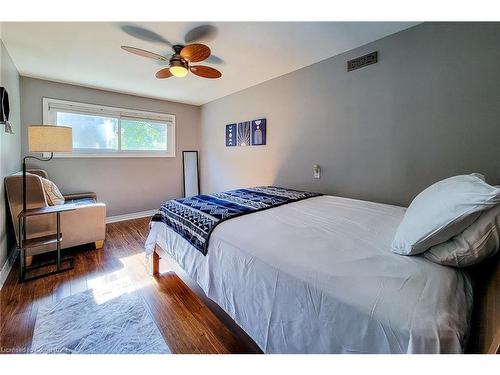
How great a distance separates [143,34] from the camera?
2.00 m

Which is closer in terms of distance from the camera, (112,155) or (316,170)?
(316,170)

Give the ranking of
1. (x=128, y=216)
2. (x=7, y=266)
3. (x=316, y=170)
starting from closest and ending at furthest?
(x=7, y=266) → (x=316, y=170) → (x=128, y=216)

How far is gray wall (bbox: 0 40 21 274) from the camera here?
6.86ft

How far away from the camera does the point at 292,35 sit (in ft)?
6.73

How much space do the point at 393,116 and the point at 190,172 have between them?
3.83 m

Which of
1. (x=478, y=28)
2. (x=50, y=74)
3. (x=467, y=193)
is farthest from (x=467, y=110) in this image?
(x=50, y=74)

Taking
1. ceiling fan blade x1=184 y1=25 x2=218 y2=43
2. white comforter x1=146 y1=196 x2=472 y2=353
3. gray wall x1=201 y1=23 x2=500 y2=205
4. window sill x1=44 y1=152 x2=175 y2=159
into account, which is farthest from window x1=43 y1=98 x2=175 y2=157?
white comforter x1=146 y1=196 x2=472 y2=353

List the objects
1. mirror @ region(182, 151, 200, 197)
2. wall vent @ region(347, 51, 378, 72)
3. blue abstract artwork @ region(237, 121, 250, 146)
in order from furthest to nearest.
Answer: mirror @ region(182, 151, 200, 197)
blue abstract artwork @ region(237, 121, 250, 146)
wall vent @ region(347, 51, 378, 72)

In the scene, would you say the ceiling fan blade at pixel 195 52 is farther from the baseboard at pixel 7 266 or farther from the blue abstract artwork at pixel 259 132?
the baseboard at pixel 7 266

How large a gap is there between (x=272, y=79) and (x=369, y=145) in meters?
1.72

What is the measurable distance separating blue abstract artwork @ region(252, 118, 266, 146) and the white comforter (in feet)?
6.77

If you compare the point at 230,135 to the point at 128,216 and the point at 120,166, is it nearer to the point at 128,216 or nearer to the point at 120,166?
the point at 120,166

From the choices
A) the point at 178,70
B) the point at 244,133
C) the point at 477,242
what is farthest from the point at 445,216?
the point at 244,133

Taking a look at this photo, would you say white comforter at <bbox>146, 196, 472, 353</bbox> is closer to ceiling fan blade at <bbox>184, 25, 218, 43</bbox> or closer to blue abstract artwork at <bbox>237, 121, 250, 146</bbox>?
ceiling fan blade at <bbox>184, 25, 218, 43</bbox>
